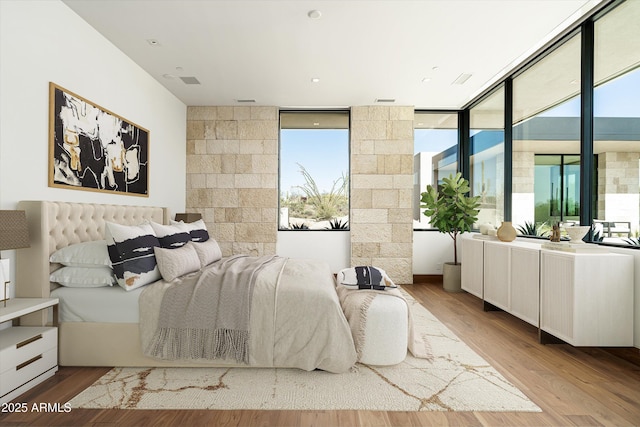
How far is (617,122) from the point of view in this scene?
270cm

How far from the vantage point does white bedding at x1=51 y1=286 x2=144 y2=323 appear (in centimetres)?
228

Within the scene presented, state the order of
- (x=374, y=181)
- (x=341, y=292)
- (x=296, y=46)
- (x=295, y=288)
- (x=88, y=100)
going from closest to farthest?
Result: (x=295, y=288) < (x=341, y=292) < (x=88, y=100) < (x=296, y=46) < (x=374, y=181)

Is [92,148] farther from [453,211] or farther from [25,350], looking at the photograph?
[453,211]

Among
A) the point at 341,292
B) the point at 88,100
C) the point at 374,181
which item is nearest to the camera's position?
the point at 341,292

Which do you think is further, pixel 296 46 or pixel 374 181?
pixel 374 181

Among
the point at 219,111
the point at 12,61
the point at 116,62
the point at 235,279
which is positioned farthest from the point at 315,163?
A: the point at 12,61

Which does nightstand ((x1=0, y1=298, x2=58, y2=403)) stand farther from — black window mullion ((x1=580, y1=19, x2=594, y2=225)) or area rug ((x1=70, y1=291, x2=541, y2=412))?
black window mullion ((x1=580, y1=19, x2=594, y2=225))

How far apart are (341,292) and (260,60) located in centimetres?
273

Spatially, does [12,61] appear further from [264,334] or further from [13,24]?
[264,334]

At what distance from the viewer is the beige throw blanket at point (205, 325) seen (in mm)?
2193

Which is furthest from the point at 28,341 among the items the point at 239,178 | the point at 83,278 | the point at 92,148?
the point at 239,178

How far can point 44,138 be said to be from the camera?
2.49 m

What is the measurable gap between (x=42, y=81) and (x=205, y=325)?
2.26 metres

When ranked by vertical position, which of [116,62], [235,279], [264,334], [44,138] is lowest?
[264,334]
